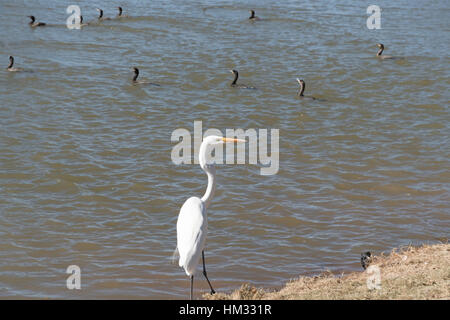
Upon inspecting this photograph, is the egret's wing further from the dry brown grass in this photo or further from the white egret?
the dry brown grass

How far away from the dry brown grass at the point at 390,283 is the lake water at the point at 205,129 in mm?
622

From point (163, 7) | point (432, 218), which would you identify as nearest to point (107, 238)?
point (432, 218)

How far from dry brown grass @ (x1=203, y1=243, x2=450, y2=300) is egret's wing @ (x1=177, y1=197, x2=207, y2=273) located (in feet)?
2.06

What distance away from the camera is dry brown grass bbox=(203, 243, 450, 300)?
675cm

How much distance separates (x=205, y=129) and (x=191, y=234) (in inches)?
280

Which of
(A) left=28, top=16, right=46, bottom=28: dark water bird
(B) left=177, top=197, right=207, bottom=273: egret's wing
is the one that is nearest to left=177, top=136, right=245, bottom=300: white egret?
(B) left=177, top=197, right=207, bottom=273: egret's wing

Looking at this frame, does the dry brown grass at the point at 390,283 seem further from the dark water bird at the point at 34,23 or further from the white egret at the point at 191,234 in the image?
the dark water bird at the point at 34,23

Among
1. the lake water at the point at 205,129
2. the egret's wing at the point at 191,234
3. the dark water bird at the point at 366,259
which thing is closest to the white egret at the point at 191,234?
the egret's wing at the point at 191,234

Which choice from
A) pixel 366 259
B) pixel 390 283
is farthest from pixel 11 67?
pixel 390 283

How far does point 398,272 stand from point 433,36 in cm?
1594

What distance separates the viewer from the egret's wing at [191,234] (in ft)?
23.8

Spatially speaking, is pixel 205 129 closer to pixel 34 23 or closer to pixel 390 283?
pixel 390 283

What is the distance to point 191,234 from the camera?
7332 millimetres
